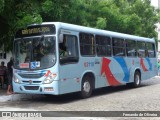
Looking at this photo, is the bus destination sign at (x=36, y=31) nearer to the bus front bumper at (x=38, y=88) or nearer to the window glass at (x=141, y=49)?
the bus front bumper at (x=38, y=88)

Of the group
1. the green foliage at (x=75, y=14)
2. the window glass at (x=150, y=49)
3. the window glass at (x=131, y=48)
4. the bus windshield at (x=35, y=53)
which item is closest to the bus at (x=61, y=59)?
the bus windshield at (x=35, y=53)

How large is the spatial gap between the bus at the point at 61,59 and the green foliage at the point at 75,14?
0.82 m

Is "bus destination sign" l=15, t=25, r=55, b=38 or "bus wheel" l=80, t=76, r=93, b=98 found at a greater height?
"bus destination sign" l=15, t=25, r=55, b=38

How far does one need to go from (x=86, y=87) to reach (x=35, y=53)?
2.65 m

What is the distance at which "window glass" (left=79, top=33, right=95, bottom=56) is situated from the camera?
14.3m

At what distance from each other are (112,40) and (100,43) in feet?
4.05

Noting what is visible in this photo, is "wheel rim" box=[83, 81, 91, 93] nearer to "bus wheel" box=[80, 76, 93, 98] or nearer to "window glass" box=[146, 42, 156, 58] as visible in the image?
"bus wheel" box=[80, 76, 93, 98]

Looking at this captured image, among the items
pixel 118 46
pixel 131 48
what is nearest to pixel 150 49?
pixel 131 48

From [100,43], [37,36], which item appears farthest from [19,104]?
[100,43]

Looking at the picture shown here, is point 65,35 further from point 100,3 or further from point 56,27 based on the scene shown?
point 100,3

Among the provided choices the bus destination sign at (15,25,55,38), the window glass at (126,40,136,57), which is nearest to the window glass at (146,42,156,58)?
the window glass at (126,40,136,57)

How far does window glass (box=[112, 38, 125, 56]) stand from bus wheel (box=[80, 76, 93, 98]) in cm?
267

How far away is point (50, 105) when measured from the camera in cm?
1294

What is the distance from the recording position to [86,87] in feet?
47.9
